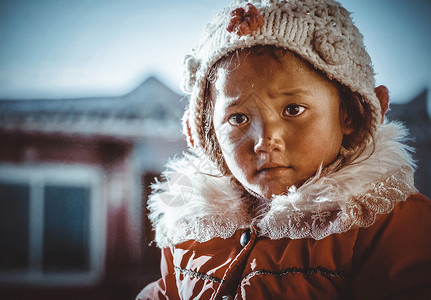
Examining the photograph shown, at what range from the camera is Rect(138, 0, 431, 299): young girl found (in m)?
0.64

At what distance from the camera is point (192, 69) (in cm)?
83

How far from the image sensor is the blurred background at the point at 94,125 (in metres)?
1.02

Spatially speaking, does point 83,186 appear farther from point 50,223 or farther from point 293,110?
point 293,110

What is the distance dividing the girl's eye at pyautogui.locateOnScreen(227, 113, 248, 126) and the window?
2033mm

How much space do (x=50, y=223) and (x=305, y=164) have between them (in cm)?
237

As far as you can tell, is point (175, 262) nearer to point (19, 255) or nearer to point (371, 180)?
point (371, 180)

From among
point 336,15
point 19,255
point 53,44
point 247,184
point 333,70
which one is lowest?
point 19,255

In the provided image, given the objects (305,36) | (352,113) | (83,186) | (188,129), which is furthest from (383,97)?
(83,186)

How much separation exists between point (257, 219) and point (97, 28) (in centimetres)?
83

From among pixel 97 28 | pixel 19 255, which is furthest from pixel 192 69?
pixel 19 255

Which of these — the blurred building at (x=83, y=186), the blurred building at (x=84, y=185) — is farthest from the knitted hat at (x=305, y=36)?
the blurred building at (x=84, y=185)

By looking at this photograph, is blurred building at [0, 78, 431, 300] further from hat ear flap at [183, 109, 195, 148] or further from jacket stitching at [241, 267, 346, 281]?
jacket stitching at [241, 267, 346, 281]

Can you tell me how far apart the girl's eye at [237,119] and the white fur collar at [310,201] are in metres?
0.16

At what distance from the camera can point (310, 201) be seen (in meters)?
0.69
